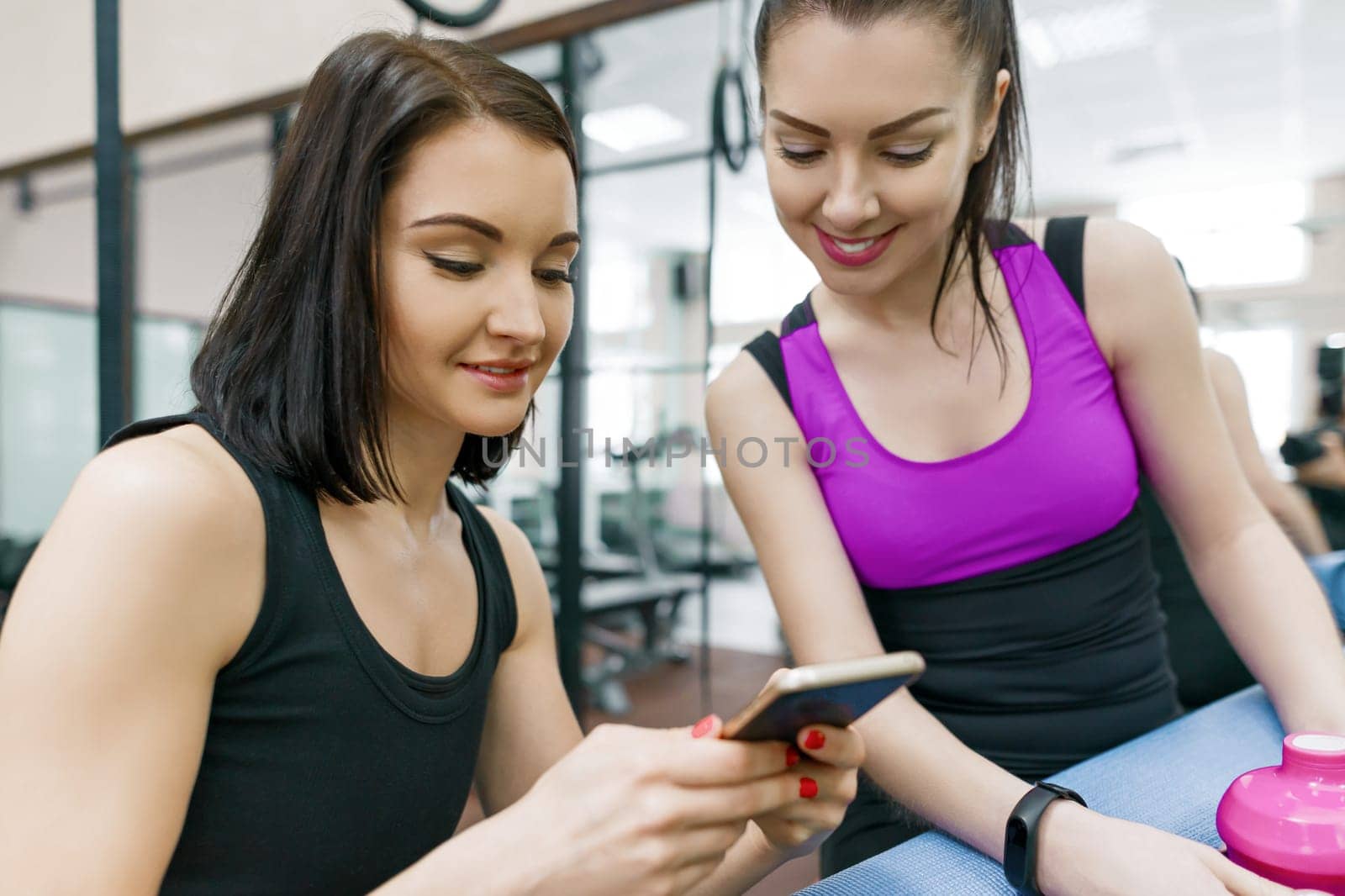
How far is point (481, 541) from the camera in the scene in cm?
95

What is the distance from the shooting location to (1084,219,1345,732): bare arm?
934mm

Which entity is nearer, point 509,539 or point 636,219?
point 509,539

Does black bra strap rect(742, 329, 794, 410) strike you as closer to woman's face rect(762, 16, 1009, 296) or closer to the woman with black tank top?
woman's face rect(762, 16, 1009, 296)

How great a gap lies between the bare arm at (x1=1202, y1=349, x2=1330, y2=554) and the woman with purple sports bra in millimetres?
432

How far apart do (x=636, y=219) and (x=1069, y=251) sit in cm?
677

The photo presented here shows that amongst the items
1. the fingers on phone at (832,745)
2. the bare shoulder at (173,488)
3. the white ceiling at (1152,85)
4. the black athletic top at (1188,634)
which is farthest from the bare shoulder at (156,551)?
the white ceiling at (1152,85)

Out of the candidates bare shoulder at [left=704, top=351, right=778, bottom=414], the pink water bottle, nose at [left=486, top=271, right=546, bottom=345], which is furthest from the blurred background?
the pink water bottle

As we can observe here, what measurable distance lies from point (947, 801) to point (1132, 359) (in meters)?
0.50

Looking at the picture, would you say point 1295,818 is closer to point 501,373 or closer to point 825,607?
point 825,607

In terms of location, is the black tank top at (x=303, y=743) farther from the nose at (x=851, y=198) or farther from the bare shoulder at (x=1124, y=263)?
the bare shoulder at (x=1124, y=263)

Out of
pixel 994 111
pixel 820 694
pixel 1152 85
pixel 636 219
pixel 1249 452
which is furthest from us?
pixel 636 219

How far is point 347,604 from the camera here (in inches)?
27.9

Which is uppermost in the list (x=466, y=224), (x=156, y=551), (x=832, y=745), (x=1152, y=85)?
(x=1152, y=85)

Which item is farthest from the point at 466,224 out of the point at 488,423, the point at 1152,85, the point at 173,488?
the point at 1152,85
